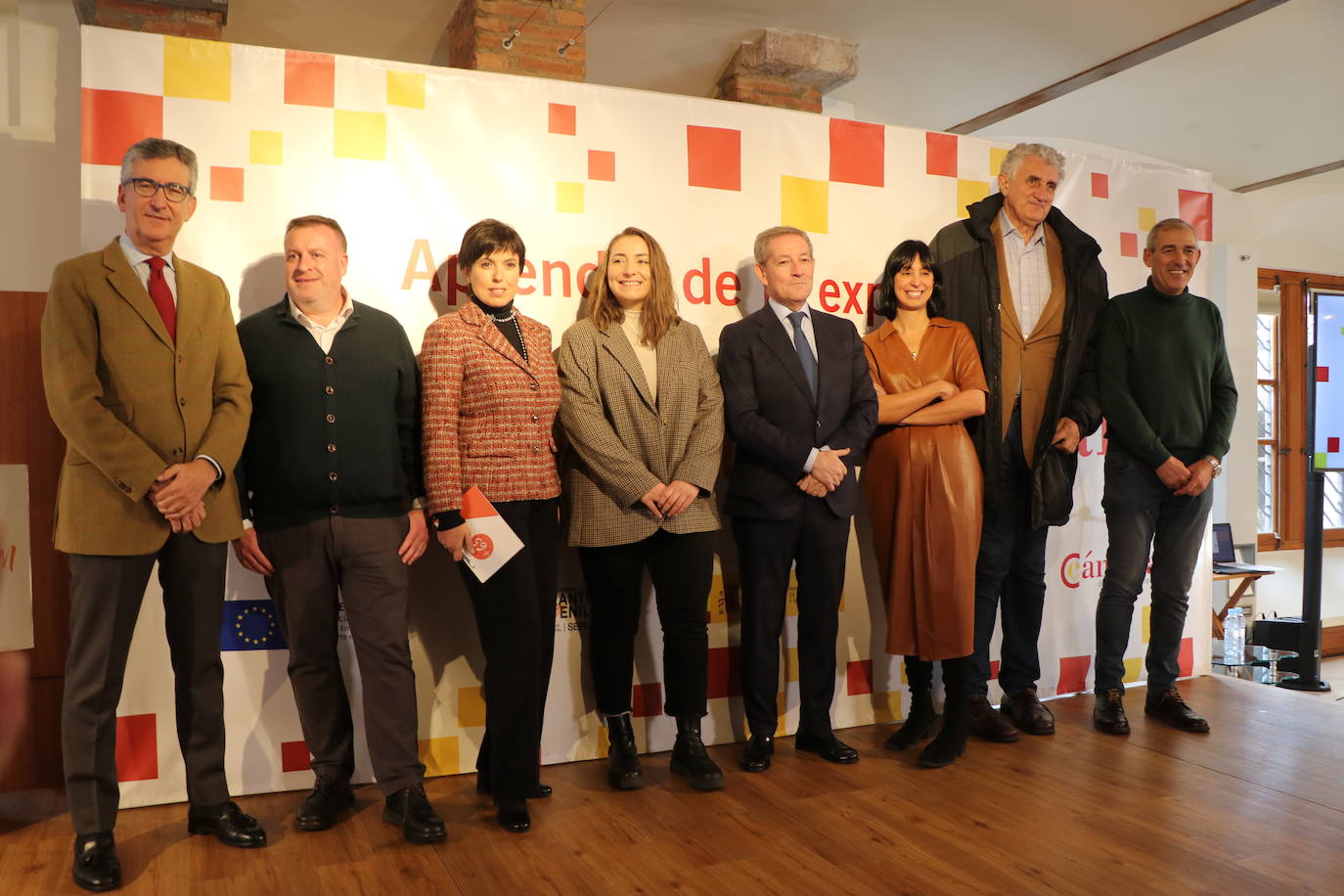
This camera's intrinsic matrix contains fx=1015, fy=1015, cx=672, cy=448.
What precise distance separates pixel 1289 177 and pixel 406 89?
26.3ft

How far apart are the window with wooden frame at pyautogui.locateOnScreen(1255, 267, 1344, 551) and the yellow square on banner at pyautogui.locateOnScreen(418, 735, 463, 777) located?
28.2 feet

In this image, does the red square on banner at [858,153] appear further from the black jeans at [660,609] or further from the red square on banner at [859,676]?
the red square on banner at [859,676]

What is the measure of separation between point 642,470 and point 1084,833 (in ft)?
4.86

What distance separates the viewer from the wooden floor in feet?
7.59

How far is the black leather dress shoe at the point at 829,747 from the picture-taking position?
3164 mm

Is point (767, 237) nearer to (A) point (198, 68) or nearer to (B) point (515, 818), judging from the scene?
(A) point (198, 68)

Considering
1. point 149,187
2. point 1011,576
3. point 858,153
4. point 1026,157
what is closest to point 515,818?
point 149,187

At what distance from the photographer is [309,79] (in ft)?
9.89

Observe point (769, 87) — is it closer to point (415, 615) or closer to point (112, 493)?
point (415, 615)

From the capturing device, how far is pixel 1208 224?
14.7 feet

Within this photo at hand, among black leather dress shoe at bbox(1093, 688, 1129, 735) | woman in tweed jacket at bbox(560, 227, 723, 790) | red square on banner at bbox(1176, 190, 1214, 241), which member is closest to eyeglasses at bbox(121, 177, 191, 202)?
woman in tweed jacket at bbox(560, 227, 723, 790)

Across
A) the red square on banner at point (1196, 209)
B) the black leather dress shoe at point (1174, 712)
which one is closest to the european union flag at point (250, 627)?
the black leather dress shoe at point (1174, 712)

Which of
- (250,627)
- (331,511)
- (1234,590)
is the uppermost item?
(331,511)

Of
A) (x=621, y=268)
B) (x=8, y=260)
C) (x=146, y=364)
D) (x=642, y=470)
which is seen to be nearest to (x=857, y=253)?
(x=621, y=268)
